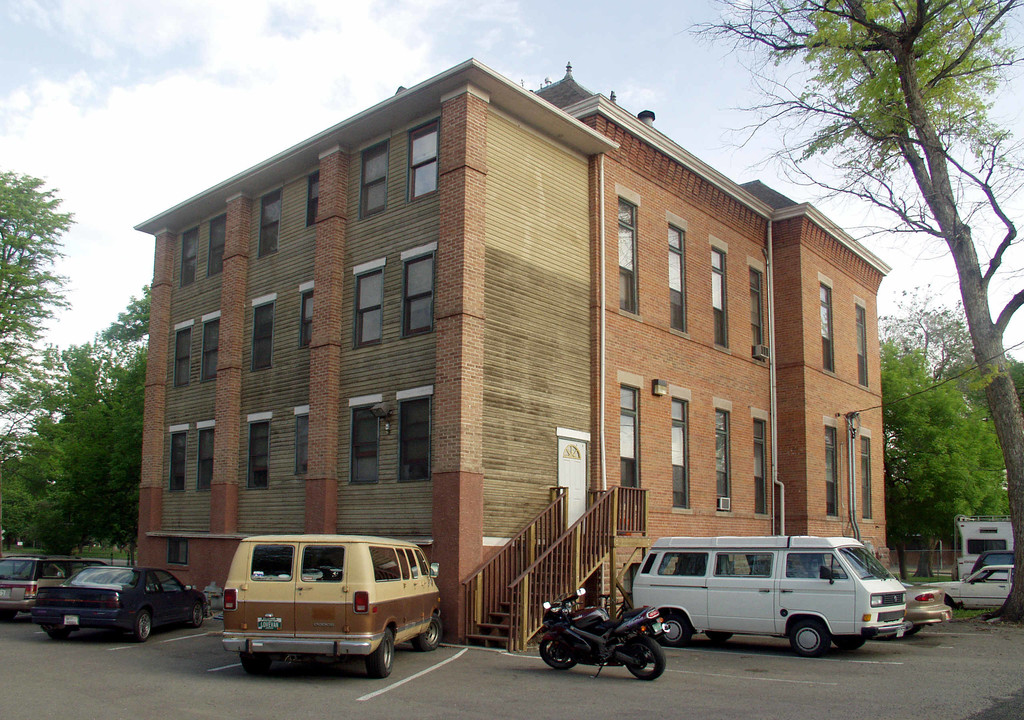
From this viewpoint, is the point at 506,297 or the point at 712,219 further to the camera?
the point at 712,219

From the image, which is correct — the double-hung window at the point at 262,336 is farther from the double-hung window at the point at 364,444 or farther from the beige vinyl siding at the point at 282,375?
the double-hung window at the point at 364,444

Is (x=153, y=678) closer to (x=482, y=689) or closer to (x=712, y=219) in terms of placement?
(x=482, y=689)

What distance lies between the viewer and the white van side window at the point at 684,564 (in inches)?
623

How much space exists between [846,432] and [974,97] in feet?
35.8

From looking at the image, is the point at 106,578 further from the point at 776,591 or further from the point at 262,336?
the point at 776,591

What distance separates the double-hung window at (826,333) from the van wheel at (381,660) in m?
19.9

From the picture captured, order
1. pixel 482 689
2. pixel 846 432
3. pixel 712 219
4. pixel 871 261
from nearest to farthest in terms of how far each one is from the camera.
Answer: pixel 482 689 → pixel 712 219 → pixel 846 432 → pixel 871 261

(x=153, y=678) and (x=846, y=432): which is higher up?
(x=846, y=432)

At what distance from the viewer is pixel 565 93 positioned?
75.6 feet

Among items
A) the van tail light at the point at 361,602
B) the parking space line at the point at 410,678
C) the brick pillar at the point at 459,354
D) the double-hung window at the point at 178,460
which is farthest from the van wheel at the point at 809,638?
the double-hung window at the point at 178,460

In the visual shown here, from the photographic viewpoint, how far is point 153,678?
1215 centimetres

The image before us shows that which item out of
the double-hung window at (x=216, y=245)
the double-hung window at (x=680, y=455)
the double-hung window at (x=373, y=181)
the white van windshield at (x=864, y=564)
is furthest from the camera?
the double-hung window at (x=216, y=245)

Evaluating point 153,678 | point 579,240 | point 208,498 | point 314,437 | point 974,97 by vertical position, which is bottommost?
point 153,678

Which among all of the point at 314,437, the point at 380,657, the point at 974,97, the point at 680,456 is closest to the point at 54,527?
the point at 314,437
